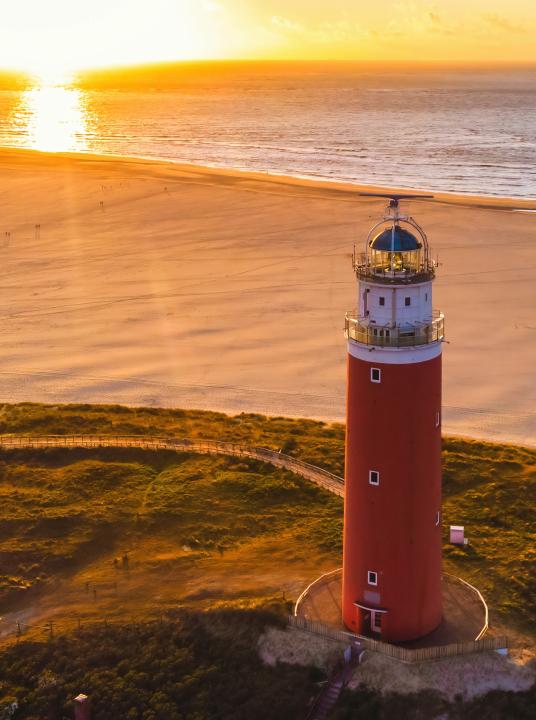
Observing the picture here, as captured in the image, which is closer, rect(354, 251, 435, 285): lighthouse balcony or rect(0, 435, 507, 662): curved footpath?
rect(354, 251, 435, 285): lighthouse balcony

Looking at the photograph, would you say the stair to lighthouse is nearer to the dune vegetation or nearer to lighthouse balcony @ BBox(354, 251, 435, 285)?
the dune vegetation

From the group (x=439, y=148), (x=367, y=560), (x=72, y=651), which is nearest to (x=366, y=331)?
(x=367, y=560)

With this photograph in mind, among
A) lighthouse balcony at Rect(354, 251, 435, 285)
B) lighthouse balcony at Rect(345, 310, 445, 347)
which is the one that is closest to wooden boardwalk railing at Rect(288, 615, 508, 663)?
lighthouse balcony at Rect(345, 310, 445, 347)

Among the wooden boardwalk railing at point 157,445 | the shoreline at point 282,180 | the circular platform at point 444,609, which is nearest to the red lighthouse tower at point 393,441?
the circular platform at point 444,609

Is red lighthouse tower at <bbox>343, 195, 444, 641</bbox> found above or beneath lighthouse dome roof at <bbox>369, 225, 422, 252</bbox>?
beneath

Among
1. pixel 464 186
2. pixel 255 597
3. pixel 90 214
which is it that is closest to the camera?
pixel 255 597

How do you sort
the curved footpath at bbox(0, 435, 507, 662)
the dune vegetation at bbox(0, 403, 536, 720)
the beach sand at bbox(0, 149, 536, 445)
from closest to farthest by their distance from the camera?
1. the dune vegetation at bbox(0, 403, 536, 720)
2. the curved footpath at bbox(0, 435, 507, 662)
3. the beach sand at bbox(0, 149, 536, 445)

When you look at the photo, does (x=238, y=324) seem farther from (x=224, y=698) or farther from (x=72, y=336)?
(x=224, y=698)
